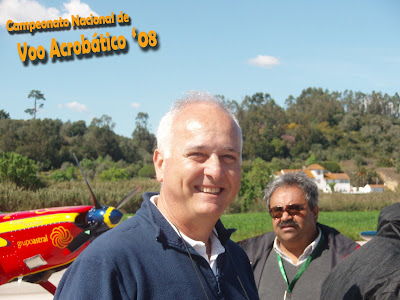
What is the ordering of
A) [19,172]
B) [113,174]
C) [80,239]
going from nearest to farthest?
[80,239], [19,172], [113,174]

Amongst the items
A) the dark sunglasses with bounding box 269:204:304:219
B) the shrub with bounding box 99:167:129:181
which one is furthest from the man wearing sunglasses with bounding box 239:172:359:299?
the shrub with bounding box 99:167:129:181

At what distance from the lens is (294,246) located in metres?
3.15

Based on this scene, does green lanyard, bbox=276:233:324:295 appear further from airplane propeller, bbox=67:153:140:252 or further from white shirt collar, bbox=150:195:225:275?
airplane propeller, bbox=67:153:140:252

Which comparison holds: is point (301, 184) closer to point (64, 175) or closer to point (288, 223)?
point (288, 223)

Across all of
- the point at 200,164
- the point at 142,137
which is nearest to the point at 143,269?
the point at 200,164

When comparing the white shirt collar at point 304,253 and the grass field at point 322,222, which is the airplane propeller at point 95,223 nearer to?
the white shirt collar at point 304,253

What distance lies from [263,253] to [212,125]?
6.02 ft

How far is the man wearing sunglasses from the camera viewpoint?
9.68 ft

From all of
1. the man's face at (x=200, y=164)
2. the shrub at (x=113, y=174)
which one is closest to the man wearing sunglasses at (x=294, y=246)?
the man's face at (x=200, y=164)

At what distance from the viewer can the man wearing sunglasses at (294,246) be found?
9.68ft

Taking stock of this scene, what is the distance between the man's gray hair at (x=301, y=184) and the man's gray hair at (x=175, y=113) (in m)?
1.71

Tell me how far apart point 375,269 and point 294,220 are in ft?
5.04

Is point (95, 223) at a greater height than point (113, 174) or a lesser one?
greater

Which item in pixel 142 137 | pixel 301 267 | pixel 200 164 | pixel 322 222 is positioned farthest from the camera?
pixel 142 137
